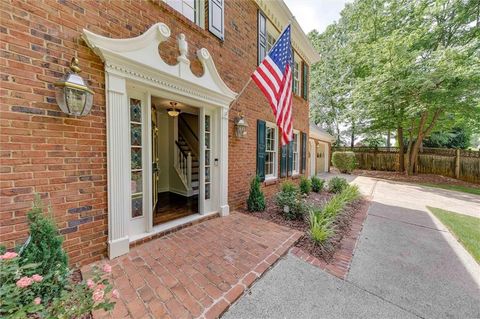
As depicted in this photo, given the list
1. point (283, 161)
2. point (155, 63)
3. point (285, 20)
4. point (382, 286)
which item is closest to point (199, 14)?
point (155, 63)

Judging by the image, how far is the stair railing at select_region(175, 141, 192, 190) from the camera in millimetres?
6048

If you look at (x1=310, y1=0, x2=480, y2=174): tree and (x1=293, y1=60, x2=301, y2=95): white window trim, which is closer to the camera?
(x1=293, y1=60, x2=301, y2=95): white window trim

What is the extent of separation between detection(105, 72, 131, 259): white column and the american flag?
2374mm

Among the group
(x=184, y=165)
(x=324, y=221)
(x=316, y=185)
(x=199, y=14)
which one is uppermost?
(x=199, y=14)

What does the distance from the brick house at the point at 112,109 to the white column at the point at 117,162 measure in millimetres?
13

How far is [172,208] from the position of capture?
4.55m

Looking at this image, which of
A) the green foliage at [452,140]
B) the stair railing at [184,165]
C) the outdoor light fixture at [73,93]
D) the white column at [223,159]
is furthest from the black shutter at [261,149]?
the green foliage at [452,140]

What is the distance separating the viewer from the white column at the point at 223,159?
13.9 feet

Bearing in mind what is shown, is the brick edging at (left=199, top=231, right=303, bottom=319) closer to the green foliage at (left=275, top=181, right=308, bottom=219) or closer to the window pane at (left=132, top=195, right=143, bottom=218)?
the green foliage at (left=275, top=181, right=308, bottom=219)

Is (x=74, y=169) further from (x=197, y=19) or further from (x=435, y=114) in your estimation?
(x=435, y=114)

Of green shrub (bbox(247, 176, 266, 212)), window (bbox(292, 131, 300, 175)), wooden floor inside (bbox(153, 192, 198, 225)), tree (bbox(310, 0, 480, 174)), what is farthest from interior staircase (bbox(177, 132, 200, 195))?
tree (bbox(310, 0, 480, 174))

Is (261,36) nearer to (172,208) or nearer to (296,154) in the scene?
(296,154)

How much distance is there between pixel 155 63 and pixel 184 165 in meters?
3.72

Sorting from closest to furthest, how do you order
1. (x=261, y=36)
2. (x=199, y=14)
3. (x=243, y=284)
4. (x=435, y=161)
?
(x=243, y=284) → (x=199, y=14) → (x=261, y=36) → (x=435, y=161)
